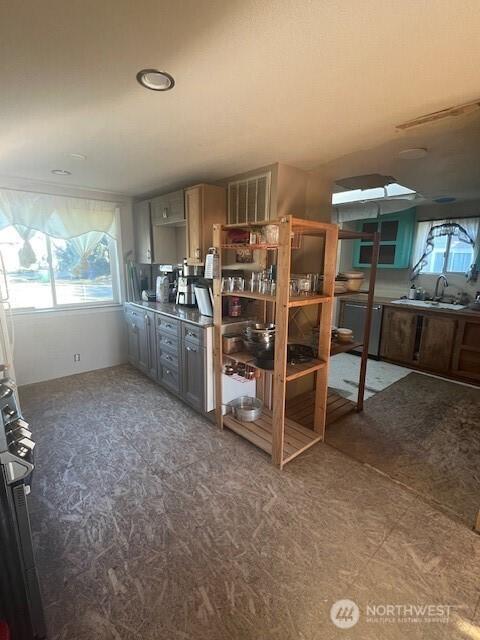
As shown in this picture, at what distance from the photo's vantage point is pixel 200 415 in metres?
2.95

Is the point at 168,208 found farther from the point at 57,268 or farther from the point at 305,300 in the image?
the point at 305,300

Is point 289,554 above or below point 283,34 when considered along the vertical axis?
below

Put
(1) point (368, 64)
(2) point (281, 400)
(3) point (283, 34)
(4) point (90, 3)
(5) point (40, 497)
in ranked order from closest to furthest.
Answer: (4) point (90, 3), (3) point (283, 34), (1) point (368, 64), (5) point (40, 497), (2) point (281, 400)

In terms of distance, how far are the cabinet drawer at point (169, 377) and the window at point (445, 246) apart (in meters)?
4.07

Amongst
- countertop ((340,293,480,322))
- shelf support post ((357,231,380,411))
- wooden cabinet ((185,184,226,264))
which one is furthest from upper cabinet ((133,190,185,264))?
countertop ((340,293,480,322))

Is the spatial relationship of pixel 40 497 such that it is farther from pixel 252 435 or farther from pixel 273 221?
pixel 273 221

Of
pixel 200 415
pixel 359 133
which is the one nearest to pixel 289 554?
pixel 200 415

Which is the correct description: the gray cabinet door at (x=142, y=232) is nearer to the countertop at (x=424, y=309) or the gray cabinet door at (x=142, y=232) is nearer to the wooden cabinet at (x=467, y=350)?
the countertop at (x=424, y=309)

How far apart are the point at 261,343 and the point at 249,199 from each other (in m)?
1.42

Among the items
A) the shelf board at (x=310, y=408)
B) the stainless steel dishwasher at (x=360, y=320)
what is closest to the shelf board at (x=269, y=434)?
the shelf board at (x=310, y=408)

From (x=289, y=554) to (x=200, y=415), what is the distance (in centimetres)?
155

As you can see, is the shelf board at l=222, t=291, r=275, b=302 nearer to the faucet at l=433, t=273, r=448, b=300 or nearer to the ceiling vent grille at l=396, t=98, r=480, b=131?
the ceiling vent grille at l=396, t=98, r=480, b=131

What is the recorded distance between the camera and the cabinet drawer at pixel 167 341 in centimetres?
310

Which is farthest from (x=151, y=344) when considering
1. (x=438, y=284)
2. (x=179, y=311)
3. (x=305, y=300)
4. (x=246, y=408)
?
(x=438, y=284)
